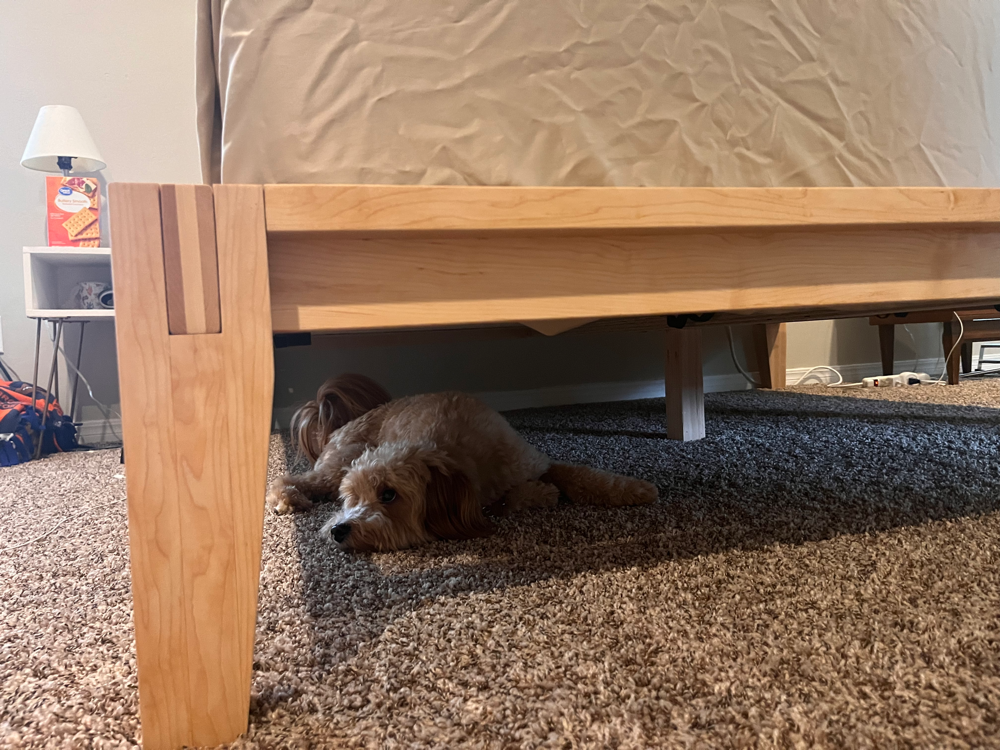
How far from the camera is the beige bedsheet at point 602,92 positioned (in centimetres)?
57

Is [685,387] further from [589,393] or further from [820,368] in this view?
[820,368]

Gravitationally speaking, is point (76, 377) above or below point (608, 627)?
above

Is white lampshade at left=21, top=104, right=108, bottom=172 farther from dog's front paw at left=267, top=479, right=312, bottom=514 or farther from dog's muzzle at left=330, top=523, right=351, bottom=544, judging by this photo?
dog's muzzle at left=330, top=523, right=351, bottom=544

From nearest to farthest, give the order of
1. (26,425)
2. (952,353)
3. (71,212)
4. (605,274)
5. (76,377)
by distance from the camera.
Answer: (605,274)
(26,425)
(71,212)
(76,377)
(952,353)

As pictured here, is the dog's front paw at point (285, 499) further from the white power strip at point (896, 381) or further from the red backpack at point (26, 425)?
the white power strip at point (896, 381)

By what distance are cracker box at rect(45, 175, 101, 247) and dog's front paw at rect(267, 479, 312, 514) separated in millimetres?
1329

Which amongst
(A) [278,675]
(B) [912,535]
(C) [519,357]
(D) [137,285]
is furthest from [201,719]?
(C) [519,357]

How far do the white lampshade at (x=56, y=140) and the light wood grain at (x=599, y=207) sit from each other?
1908 mm

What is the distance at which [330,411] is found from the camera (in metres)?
1.53

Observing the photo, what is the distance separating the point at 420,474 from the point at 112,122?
1.99 metres

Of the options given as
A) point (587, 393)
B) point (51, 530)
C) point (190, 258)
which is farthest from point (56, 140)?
point (587, 393)

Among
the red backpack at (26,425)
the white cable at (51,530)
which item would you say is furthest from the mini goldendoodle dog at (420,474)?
the red backpack at (26,425)

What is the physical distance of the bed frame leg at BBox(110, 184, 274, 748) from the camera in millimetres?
463

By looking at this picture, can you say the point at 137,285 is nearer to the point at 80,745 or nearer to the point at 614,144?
the point at 80,745
